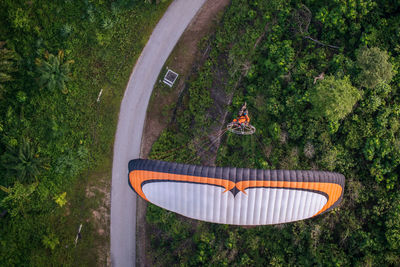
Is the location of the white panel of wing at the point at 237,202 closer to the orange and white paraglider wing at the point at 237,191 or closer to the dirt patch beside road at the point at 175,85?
the orange and white paraglider wing at the point at 237,191

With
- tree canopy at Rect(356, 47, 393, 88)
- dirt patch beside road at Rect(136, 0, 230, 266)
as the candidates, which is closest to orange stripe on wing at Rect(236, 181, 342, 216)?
tree canopy at Rect(356, 47, 393, 88)

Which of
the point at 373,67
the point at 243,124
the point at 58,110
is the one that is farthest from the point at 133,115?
the point at 373,67

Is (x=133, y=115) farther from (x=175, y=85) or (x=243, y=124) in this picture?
(x=243, y=124)

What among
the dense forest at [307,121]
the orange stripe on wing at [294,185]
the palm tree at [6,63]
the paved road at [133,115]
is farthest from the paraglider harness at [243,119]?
the palm tree at [6,63]

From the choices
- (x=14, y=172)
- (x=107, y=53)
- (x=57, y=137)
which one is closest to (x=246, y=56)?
(x=107, y=53)

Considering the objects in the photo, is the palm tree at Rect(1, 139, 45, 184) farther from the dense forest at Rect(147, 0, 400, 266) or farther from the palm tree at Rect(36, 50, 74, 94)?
the dense forest at Rect(147, 0, 400, 266)
